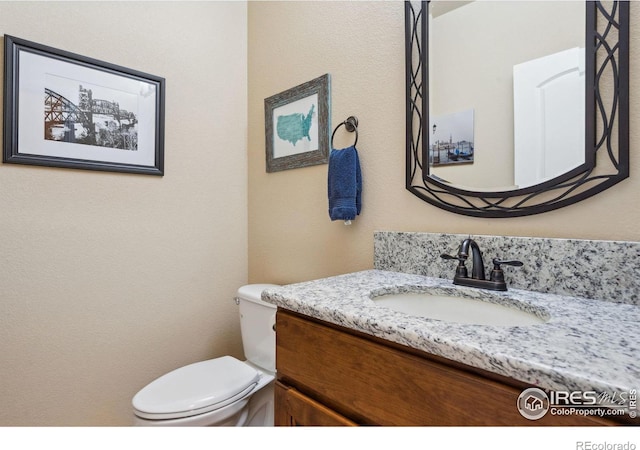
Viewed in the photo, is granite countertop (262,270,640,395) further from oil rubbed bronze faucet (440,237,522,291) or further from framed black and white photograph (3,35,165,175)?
framed black and white photograph (3,35,165,175)

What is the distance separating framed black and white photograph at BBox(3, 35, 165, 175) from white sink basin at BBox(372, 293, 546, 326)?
1.24 metres

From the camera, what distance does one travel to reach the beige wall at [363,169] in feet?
2.67

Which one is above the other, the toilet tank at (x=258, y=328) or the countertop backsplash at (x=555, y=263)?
the countertop backsplash at (x=555, y=263)

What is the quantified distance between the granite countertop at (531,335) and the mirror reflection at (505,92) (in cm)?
36

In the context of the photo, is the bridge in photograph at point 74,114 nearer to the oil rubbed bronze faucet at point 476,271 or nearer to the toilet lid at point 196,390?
the toilet lid at point 196,390

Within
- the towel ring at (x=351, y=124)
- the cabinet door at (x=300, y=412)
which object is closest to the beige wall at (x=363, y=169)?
the towel ring at (x=351, y=124)

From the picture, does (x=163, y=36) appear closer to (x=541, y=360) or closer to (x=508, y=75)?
(x=508, y=75)

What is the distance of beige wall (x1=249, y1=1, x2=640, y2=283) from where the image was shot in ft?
2.67

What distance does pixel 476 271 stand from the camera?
35.3 inches

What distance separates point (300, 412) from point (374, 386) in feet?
0.74

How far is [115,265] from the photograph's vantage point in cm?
140

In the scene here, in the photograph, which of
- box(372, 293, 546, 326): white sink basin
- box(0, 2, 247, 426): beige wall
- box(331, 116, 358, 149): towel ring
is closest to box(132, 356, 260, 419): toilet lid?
box(0, 2, 247, 426): beige wall

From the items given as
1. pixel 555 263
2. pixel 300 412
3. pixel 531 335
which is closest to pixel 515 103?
pixel 555 263

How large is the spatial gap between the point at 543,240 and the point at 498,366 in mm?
542
